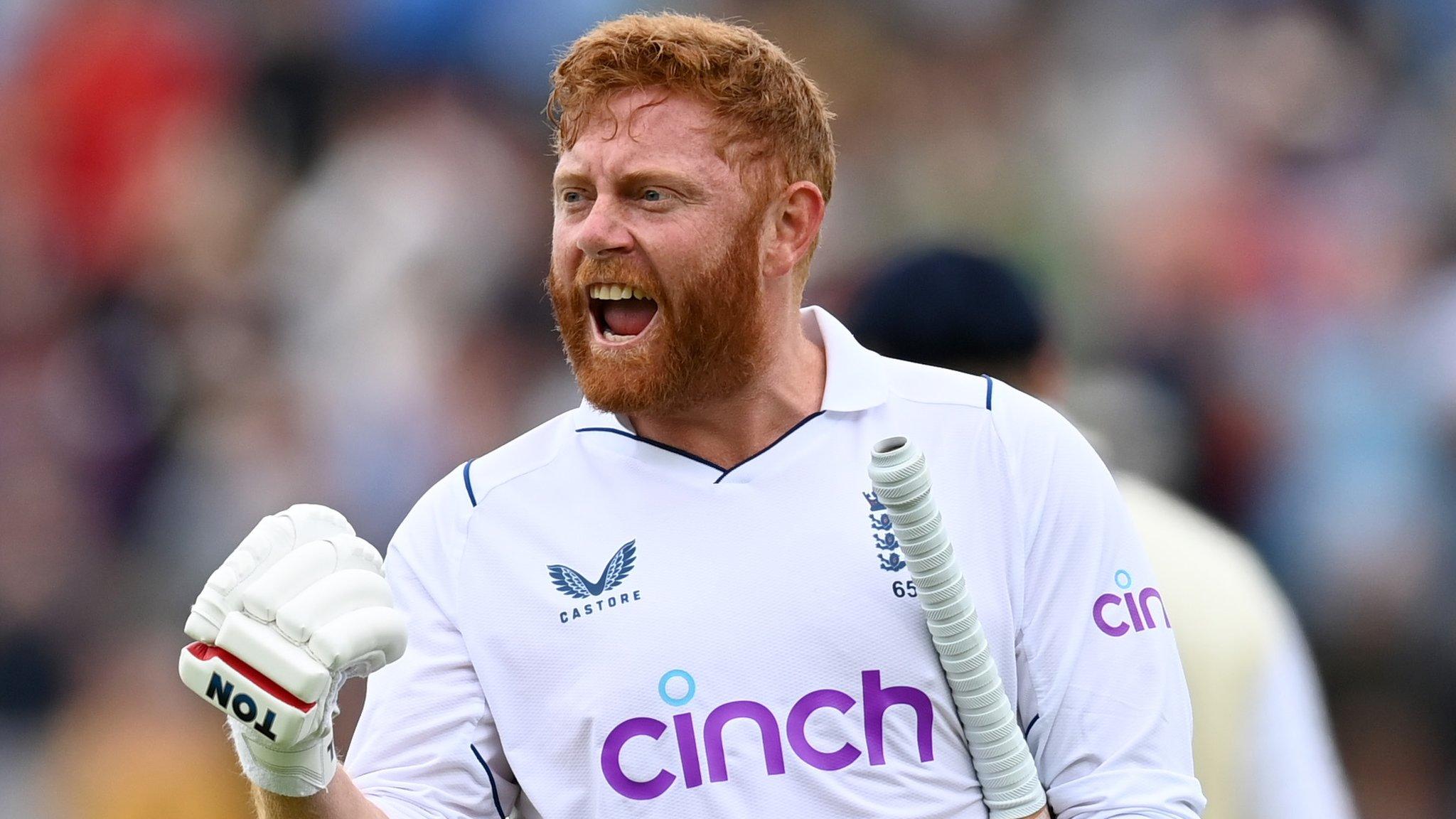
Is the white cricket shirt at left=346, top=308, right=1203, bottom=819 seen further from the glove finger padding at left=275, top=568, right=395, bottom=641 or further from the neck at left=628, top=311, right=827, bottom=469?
the glove finger padding at left=275, top=568, right=395, bottom=641

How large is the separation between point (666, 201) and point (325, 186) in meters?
4.38

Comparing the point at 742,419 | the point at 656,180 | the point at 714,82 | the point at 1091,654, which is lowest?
the point at 1091,654

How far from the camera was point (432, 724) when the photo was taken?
9.93ft

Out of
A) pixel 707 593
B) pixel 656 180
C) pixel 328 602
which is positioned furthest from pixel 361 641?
pixel 656 180

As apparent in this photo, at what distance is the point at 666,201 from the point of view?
3.09 meters

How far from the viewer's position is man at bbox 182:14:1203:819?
294 centimetres

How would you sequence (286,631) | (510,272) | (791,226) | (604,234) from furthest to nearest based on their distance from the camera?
(510,272) → (791,226) → (604,234) → (286,631)

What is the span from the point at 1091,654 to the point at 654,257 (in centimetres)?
97

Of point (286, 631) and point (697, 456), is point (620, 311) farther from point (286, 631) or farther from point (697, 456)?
point (286, 631)

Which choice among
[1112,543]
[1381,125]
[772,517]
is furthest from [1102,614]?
[1381,125]

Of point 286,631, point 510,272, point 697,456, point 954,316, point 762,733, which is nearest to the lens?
point 286,631

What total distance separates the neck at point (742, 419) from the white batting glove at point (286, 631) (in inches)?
28.0

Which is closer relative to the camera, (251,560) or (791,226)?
(251,560)

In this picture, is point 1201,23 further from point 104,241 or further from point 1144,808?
point 1144,808
